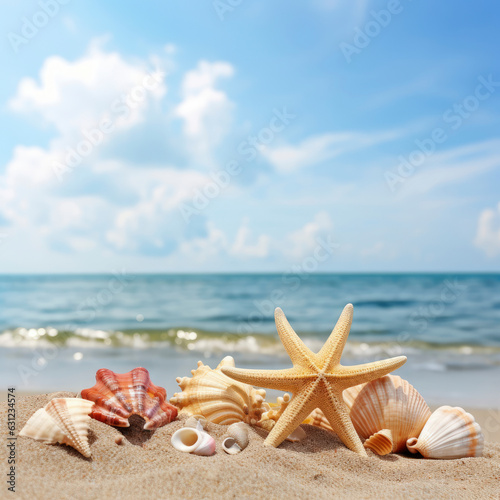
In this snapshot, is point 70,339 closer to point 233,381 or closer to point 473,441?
point 233,381

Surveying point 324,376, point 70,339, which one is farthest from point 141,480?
point 70,339

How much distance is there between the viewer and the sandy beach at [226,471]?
2404 mm

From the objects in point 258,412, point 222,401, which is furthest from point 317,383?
point 222,401

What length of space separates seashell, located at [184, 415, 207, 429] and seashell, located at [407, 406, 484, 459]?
1562 millimetres

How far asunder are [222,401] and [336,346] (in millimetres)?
950

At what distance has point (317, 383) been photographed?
319cm

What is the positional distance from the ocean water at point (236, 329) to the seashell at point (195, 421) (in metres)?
2.89

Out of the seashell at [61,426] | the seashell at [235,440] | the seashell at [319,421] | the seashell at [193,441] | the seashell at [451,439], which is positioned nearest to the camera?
the seashell at [61,426]

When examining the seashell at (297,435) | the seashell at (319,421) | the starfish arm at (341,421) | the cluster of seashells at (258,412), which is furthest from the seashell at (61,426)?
the seashell at (319,421)

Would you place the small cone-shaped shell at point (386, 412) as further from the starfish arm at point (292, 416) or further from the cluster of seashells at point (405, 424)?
the starfish arm at point (292, 416)

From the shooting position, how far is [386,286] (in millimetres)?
29562

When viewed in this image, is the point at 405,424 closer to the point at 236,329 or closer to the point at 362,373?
the point at 362,373

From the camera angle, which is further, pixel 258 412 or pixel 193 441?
pixel 258 412

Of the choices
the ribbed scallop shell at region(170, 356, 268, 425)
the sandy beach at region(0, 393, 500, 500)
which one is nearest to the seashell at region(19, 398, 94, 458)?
the sandy beach at region(0, 393, 500, 500)
